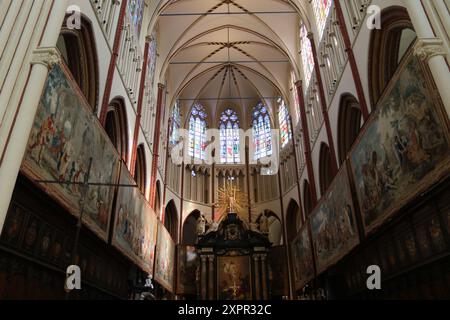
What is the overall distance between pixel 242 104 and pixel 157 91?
38.2 ft

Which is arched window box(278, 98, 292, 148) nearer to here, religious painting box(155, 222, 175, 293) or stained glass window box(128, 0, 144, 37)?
religious painting box(155, 222, 175, 293)

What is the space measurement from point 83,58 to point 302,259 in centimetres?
1479

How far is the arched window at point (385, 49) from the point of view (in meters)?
10.1

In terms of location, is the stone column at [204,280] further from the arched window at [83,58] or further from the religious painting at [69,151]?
the arched window at [83,58]

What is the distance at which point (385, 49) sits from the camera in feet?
34.9

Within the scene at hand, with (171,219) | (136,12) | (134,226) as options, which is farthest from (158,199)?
(136,12)

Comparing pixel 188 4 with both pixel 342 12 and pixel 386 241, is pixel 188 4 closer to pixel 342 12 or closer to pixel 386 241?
pixel 342 12

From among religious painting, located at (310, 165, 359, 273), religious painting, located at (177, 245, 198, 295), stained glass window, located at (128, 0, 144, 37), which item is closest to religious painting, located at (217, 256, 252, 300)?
religious painting, located at (177, 245, 198, 295)

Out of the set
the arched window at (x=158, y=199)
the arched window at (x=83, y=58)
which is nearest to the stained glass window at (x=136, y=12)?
the arched window at (x=83, y=58)

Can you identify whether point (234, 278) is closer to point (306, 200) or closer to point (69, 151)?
point (306, 200)

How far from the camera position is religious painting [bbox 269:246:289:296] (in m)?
22.9

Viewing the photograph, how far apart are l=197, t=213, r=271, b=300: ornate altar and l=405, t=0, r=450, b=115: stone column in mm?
18637

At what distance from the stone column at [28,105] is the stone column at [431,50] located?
7051mm

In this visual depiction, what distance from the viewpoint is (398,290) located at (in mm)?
9586
